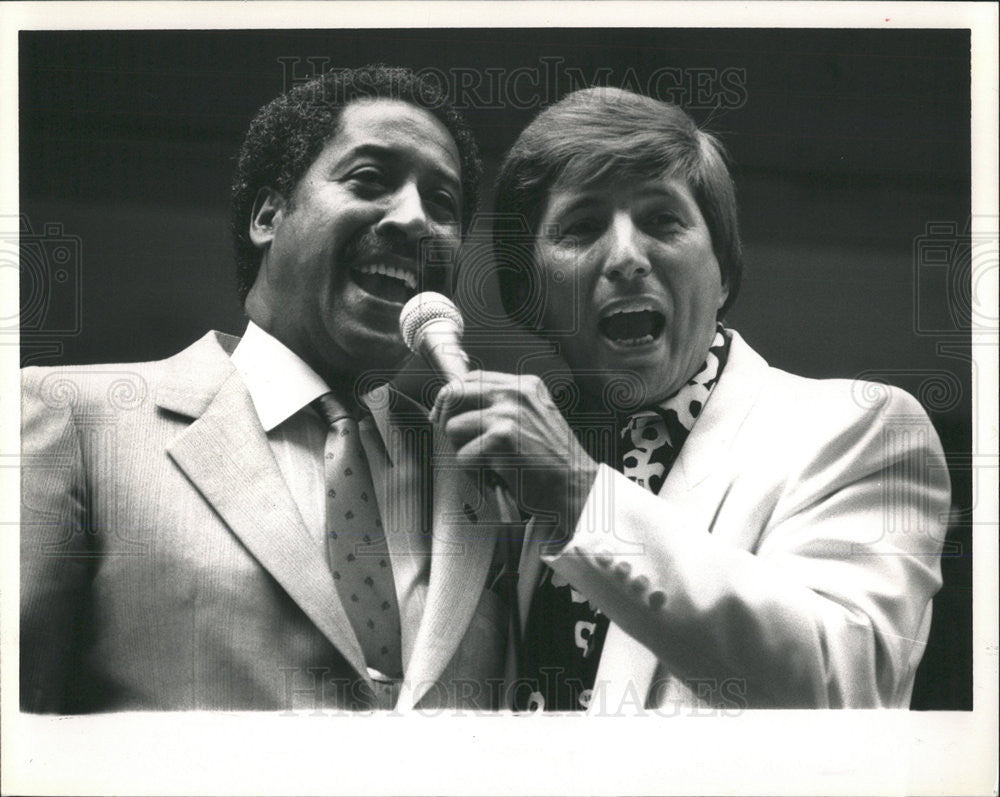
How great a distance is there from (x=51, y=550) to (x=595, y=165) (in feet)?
6.67

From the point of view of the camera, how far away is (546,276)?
151 inches

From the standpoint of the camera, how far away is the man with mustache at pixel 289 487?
362 cm

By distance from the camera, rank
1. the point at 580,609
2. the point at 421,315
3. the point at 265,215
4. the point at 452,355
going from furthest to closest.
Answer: the point at 265,215 < the point at 580,609 < the point at 421,315 < the point at 452,355

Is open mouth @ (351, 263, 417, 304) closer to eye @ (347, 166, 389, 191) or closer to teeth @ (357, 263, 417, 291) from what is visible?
teeth @ (357, 263, 417, 291)

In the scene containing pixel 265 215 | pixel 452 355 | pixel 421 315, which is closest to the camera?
pixel 452 355

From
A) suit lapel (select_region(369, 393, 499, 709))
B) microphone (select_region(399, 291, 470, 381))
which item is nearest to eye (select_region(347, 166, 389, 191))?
microphone (select_region(399, 291, 470, 381))

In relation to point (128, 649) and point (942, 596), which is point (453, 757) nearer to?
point (128, 649)

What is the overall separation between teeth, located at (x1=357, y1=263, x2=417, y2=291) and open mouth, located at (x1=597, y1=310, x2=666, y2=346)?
1.93ft

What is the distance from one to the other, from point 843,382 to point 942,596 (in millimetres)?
739

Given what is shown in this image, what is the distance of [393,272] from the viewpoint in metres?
3.76

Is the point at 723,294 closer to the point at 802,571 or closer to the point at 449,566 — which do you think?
the point at 802,571

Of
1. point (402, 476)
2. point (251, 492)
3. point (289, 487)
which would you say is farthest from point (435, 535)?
point (251, 492)

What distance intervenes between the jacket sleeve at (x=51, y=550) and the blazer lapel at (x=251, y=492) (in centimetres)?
35

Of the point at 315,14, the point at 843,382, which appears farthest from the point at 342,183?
the point at 843,382
